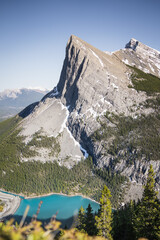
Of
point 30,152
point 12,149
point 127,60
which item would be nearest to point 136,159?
point 30,152

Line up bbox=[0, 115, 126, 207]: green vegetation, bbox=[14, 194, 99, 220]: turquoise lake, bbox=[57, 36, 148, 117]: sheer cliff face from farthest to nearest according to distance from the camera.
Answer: bbox=[57, 36, 148, 117]: sheer cliff face < bbox=[0, 115, 126, 207]: green vegetation < bbox=[14, 194, 99, 220]: turquoise lake

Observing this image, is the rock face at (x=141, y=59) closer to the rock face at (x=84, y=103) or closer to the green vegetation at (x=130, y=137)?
the rock face at (x=84, y=103)

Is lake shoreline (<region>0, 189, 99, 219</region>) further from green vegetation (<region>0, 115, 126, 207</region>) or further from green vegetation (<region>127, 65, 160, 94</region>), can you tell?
green vegetation (<region>127, 65, 160, 94</region>)

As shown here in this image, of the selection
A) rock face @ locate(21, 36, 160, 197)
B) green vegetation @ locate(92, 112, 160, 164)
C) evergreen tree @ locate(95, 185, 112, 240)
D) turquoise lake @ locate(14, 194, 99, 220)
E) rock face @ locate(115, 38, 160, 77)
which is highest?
rock face @ locate(115, 38, 160, 77)

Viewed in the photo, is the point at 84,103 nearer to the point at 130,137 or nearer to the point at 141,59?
the point at 130,137

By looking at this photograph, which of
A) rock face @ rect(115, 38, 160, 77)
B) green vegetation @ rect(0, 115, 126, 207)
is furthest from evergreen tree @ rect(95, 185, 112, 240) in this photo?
rock face @ rect(115, 38, 160, 77)

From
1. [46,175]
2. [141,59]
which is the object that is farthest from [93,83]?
[141,59]

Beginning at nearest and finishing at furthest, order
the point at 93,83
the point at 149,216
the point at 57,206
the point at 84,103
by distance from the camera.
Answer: the point at 149,216
the point at 57,206
the point at 84,103
the point at 93,83
